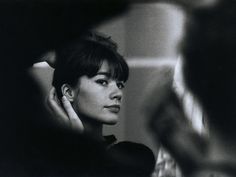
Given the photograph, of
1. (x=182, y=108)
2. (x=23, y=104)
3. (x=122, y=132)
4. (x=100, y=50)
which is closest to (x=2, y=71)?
(x=23, y=104)

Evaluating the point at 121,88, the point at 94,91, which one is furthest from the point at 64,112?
the point at 121,88

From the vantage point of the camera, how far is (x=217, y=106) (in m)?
4.93

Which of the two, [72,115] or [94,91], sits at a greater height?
[94,91]

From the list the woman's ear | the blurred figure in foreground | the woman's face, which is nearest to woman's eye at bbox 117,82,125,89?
the woman's face

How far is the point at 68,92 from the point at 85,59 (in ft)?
1.07

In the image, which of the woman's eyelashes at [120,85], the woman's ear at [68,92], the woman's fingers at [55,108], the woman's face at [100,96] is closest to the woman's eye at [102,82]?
the woman's face at [100,96]

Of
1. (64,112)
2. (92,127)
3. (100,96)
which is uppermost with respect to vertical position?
(100,96)

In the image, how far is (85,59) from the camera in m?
4.99

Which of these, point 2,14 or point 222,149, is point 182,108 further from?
point 2,14

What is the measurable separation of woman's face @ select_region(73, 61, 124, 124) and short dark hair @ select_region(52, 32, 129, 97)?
5 centimetres

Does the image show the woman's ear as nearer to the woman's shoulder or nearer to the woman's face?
the woman's face

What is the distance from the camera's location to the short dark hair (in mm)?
4969

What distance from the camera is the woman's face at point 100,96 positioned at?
495 cm

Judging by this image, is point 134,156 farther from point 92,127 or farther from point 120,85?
point 120,85
